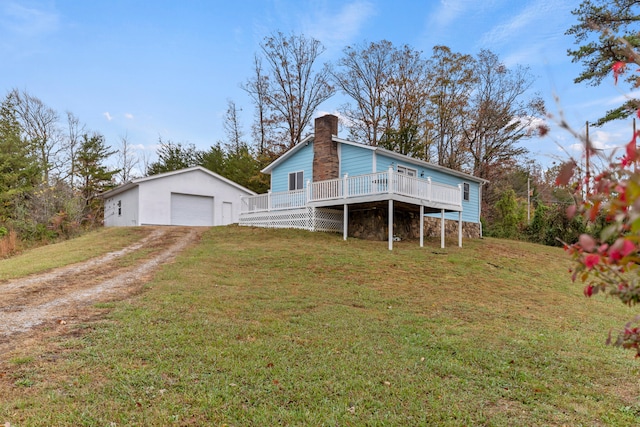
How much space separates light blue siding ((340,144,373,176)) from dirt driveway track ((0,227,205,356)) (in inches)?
322

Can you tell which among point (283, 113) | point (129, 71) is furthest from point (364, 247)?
point (283, 113)

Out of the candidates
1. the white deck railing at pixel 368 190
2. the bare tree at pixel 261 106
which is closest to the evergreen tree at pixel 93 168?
the bare tree at pixel 261 106

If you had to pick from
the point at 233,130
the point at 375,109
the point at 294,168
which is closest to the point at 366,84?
the point at 375,109

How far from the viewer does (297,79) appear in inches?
1150

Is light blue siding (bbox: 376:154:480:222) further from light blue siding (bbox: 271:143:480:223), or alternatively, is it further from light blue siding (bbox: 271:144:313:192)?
light blue siding (bbox: 271:144:313:192)

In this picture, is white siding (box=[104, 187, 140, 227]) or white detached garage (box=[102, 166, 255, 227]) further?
white siding (box=[104, 187, 140, 227])

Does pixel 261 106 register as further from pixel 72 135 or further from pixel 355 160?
pixel 355 160

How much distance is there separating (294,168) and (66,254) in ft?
34.5

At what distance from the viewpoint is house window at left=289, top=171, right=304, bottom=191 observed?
61.9 ft

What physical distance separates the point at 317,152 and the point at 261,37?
15643 mm

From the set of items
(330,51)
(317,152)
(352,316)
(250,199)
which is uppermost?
(330,51)

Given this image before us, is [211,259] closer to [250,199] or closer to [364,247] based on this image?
[364,247]

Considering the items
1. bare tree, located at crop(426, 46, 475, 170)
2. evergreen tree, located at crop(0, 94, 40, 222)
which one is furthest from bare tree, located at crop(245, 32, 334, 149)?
evergreen tree, located at crop(0, 94, 40, 222)

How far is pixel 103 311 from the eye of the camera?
584 centimetres
